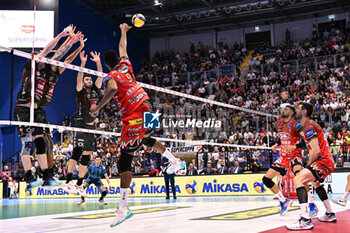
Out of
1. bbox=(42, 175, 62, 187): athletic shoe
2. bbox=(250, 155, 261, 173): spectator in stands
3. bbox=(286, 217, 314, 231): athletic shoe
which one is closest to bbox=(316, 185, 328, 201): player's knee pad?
bbox=(286, 217, 314, 231): athletic shoe

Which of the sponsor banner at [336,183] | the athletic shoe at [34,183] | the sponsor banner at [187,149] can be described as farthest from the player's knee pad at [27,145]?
the sponsor banner at [336,183]

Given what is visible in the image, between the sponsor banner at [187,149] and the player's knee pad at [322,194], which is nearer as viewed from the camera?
the player's knee pad at [322,194]

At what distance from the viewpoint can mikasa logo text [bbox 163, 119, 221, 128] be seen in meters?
13.2

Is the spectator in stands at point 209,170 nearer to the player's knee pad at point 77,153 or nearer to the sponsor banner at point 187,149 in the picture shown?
the sponsor banner at point 187,149

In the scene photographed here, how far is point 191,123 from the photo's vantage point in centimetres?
1398

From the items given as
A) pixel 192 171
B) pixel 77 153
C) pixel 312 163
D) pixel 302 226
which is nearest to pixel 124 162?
pixel 302 226

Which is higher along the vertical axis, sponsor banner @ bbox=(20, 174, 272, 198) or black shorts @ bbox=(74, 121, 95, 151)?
black shorts @ bbox=(74, 121, 95, 151)

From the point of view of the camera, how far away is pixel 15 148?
21.7 m

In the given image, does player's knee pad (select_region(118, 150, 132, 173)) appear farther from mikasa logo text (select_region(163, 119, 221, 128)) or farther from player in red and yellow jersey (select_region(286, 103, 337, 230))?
mikasa logo text (select_region(163, 119, 221, 128))

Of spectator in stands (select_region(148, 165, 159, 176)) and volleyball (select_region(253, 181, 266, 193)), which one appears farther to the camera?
spectator in stands (select_region(148, 165, 159, 176))

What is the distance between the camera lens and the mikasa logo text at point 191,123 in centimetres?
1324

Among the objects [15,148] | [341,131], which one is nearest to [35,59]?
[341,131]

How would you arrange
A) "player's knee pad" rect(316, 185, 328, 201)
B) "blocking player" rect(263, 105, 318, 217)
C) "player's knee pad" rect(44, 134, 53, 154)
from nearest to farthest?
"player's knee pad" rect(316, 185, 328, 201)
"player's knee pad" rect(44, 134, 53, 154)
"blocking player" rect(263, 105, 318, 217)

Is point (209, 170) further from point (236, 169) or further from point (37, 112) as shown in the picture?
point (37, 112)
